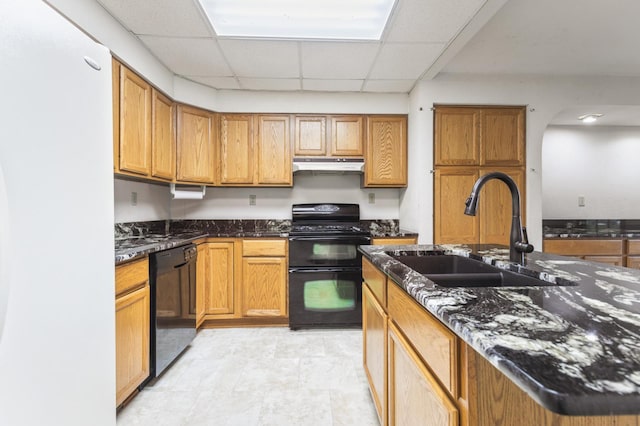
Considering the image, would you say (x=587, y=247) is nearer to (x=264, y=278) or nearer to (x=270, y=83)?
(x=264, y=278)

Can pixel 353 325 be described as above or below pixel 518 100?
below

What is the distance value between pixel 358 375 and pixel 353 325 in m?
0.80

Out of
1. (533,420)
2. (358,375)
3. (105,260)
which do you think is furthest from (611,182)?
(105,260)

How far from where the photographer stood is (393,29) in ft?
6.69

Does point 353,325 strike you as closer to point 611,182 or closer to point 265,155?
point 265,155

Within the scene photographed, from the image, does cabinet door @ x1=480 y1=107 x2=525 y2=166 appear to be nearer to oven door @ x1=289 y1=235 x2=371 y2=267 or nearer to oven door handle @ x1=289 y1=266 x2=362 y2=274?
oven door @ x1=289 y1=235 x2=371 y2=267

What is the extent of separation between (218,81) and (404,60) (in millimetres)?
1751

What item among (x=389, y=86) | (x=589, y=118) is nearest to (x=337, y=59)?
(x=389, y=86)

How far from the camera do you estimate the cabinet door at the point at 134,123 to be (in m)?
2.01

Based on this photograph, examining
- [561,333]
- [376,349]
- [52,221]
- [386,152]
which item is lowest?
[376,349]

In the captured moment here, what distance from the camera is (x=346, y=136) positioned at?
10.2 feet

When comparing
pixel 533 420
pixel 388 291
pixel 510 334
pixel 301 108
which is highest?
pixel 301 108

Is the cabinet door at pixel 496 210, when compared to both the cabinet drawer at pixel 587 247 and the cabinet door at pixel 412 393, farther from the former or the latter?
the cabinet door at pixel 412 393

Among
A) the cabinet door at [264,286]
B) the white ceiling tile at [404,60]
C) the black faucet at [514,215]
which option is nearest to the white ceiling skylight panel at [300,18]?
the white ceiling tile at [404,60]
